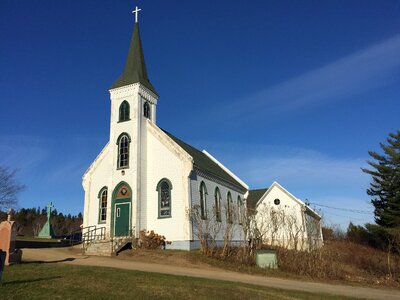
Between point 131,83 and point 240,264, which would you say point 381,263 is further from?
point 131,83

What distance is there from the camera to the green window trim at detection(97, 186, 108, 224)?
27.2 m

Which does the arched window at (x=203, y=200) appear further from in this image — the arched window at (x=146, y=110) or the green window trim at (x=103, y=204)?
the green window trim at (x=103, y=204)

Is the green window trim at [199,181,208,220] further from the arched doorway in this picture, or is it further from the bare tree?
the arched doorway

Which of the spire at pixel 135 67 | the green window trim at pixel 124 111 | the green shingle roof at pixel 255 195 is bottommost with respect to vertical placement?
the green shingle roof at pixel 255 195

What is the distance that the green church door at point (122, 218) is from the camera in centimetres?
2478

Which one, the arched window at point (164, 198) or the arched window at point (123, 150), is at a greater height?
the arched window at point (123, 150)

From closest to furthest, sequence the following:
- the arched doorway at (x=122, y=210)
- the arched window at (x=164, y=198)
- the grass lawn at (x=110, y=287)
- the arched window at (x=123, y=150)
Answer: the grass lawn at (x=110, y=287)
the arched doorway at (x=122, y=210)
the arched window at (x=164, y=198)
the arched window at (x=123, y=150)

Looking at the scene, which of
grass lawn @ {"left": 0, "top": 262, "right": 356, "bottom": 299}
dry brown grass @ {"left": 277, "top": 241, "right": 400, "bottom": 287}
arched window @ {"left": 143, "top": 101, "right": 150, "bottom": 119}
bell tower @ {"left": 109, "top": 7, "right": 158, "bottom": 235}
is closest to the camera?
grass lawn @ {"left": 0, "top": 262, "right": 356, "bottom": 299}

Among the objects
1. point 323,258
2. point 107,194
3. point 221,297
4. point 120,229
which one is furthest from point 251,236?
point 221,297

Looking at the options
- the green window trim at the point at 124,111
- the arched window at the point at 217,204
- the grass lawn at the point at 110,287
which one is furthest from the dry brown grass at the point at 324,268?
the green window trim at the point at 124,111

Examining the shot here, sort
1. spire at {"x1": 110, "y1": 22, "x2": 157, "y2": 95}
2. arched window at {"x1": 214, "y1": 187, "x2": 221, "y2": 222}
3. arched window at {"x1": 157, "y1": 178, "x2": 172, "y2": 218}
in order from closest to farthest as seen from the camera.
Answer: arched window at {"x1": 157, "y1": 178, "x2": 172, "y2": 218} → spire at {"x1": 110, "y1": 22, "x2": 157, "y2": 95} → arched window at {"x1": 214, "y1": 187, "x2": 221, "y2": 222}

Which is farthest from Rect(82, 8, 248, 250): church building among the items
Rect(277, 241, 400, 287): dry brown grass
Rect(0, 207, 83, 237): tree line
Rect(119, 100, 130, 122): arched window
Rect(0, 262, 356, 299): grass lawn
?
Rect(0, 207, 83, 237): tree line

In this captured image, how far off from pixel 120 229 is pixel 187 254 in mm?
5831

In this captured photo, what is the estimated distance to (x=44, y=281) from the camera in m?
10.9
